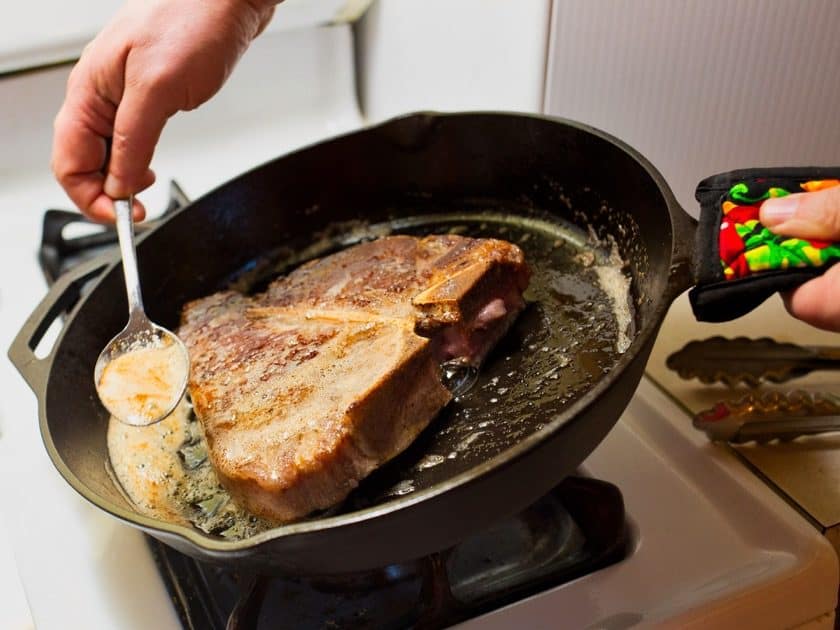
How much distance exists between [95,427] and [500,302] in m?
0.51

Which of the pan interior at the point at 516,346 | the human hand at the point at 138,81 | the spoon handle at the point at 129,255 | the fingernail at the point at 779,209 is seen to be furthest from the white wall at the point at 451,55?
the spoon handle at the point at 129,255

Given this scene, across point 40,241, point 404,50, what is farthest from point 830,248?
point 40,241

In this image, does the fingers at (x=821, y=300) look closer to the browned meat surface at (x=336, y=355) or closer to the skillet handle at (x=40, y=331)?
the browned meat surface at (x=336, y=355)

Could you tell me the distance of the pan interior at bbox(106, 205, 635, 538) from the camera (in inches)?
32.9

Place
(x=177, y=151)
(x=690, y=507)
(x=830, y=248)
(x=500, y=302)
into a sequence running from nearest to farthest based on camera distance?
(x=830, y=248) → (x=690, y=507) → (x=500, y=302) → (x=177, y=151)

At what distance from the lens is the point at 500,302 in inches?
38.9

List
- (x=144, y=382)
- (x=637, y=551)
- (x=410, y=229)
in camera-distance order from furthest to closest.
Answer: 1. (x=410, y=229)
2. (x=144, y=382)
3. (x=637, y=551)

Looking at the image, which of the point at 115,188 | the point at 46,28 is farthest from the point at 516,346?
the point at 46,28

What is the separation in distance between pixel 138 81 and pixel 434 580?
0.68 meters

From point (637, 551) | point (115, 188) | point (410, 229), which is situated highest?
point (115, 188)

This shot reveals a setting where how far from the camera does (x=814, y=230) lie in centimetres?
71

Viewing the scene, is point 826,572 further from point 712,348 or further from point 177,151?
point 177,151

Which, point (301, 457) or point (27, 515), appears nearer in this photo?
point (301, 457)

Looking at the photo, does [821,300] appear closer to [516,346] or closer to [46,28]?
[516,346]
